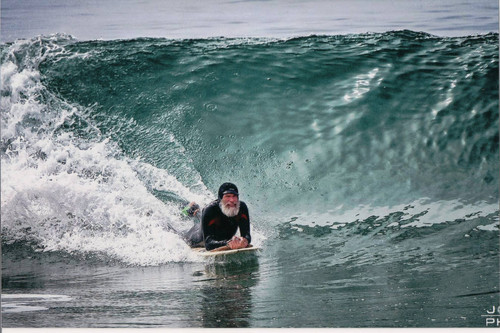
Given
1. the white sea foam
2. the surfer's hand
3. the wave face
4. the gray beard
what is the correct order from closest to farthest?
the surfer's hand, the gray beard, the white sea foam, the wave face

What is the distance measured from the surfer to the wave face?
0.90 feet

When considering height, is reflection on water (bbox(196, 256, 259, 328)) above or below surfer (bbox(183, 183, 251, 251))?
below

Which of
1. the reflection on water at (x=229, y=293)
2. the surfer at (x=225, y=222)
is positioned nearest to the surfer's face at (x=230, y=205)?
the surfer at (x=225, y=222)

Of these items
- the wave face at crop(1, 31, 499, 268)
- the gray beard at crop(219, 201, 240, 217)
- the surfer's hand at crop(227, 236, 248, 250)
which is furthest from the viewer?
the wave face at crop(1, 31, 499, 268)

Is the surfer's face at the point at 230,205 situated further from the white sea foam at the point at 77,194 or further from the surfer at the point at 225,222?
the white sea foam at the point at 77,194

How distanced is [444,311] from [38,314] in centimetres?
214

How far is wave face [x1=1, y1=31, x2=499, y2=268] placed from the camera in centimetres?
474

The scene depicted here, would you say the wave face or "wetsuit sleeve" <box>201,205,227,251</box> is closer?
"wetsuit sleeve" <box>201,205,227,251</box>

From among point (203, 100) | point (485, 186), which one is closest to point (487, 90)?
point (485, 186)

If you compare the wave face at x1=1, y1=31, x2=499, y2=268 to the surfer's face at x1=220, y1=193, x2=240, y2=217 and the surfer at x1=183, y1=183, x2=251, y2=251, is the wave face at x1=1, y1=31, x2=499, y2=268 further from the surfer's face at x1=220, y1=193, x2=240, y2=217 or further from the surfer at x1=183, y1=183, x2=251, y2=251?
the surfer's face at x1=220, y1=193, x2=240, y2=217

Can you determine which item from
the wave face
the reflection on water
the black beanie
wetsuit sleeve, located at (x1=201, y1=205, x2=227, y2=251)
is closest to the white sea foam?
the wave face

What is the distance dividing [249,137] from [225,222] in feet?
3.96

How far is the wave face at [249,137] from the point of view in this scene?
4.74 m

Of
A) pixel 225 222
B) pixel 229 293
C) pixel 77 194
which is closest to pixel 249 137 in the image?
pixel 225 222
